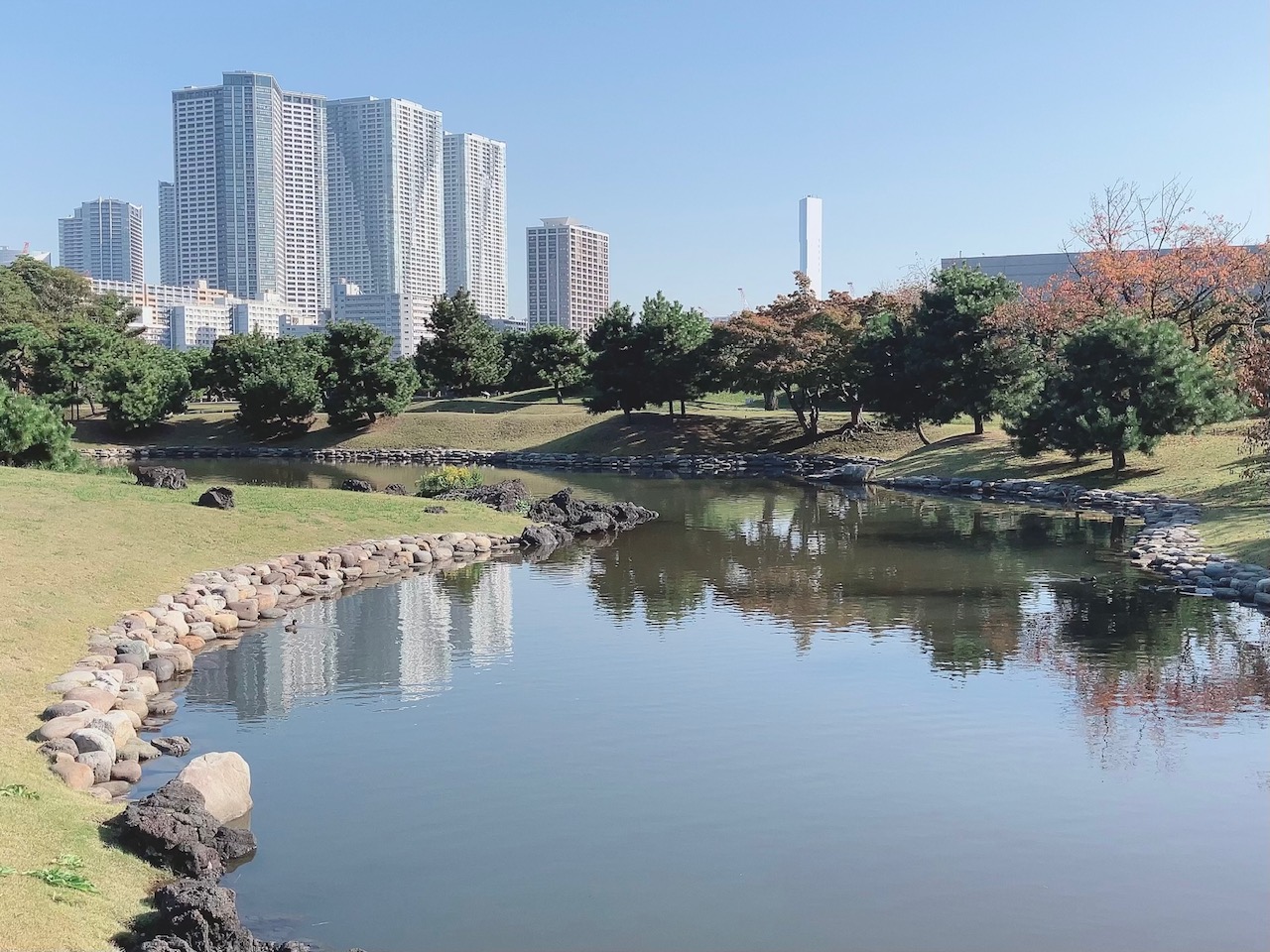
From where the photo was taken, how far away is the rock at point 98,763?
10195 millimetres

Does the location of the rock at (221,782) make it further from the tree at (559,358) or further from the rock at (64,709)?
the tree at (559,358)

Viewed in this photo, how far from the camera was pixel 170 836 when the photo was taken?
866 centimetres

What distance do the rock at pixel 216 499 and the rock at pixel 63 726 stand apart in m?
13.4

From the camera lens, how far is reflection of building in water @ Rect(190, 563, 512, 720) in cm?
1420

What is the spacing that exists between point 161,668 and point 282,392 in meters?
49.2

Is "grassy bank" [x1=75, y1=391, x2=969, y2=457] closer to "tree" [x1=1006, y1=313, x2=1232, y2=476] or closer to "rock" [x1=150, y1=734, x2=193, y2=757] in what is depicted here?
"tree" [x1=1006, y1=313, x2=1232, y2=476]

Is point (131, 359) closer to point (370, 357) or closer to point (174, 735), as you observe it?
point (370, 357)

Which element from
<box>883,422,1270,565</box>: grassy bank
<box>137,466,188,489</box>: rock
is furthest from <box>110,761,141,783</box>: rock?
<box>883,422,1270,565</box>: grassy bank

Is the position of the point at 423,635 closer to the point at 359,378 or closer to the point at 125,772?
the point at 125,772

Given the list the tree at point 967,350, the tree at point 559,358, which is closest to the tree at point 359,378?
the tree at point 559,358

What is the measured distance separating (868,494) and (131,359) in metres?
41.4

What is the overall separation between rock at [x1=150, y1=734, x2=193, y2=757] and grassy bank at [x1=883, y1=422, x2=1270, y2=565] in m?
17.8

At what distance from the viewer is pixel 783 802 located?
34.0 feet

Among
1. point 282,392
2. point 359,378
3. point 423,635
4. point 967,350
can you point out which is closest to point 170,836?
point 423,635
